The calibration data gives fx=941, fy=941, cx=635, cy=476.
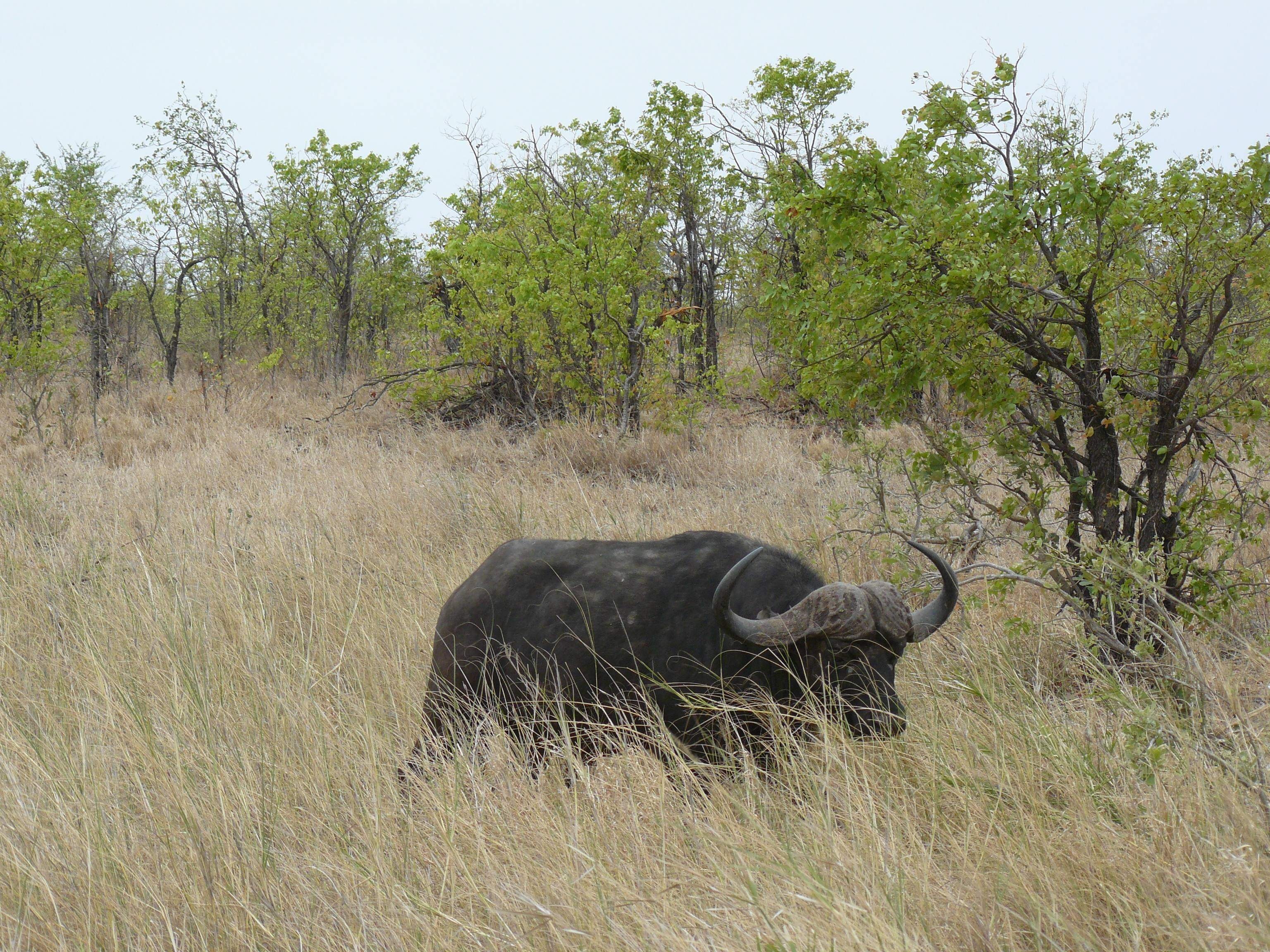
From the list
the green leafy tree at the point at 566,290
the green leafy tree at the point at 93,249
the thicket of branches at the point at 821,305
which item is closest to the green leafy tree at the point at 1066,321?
the thicket of branches at the point at 821,305

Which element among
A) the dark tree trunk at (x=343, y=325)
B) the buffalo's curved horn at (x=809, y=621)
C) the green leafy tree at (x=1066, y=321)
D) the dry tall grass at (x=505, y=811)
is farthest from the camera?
the dark tree trunk at (x=343, y=325)

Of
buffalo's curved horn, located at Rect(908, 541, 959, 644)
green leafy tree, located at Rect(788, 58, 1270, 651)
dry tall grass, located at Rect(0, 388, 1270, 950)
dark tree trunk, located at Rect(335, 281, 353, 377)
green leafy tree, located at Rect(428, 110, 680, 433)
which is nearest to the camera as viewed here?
dry tall grass, located at Rect(0, 388, 1270, 950)

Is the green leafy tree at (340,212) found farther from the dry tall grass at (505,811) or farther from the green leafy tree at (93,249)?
the dry tall grass at (505,811)

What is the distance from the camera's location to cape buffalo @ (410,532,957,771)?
3.28 metres

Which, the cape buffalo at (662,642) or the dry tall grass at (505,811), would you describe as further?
the cape buffalo at (662,642)

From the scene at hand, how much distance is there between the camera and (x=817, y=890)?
7.16ft

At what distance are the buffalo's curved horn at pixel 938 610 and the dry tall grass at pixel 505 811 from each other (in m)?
0.24

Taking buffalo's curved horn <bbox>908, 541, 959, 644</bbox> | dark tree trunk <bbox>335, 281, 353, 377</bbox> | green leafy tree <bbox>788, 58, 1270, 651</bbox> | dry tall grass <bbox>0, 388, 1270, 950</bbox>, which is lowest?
dry tall grass <bbox>0, 388, 1270, 950</bbox>

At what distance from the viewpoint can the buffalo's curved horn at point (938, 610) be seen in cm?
338

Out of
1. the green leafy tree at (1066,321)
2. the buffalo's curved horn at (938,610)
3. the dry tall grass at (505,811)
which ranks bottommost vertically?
the dry tall grass at (505,811)

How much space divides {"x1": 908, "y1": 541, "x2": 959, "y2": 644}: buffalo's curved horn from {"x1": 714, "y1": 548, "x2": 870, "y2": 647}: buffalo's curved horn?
30 cm

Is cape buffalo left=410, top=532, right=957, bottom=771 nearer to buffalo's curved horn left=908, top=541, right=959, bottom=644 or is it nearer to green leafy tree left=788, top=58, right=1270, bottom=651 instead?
buffalo's curved horn left=908, top=541, right=959, bottom=644

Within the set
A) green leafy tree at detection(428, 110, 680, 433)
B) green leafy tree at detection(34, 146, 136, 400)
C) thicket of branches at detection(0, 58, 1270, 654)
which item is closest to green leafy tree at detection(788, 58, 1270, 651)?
thicket of branches at detection(0, 58, 1270, 654)

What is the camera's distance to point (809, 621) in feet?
10.7
